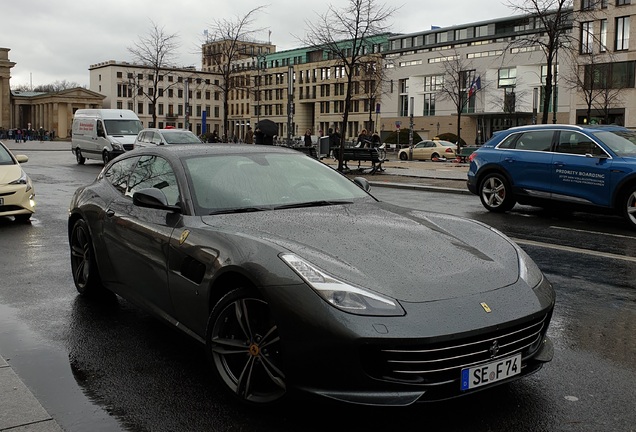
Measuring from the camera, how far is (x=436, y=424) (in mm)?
3400

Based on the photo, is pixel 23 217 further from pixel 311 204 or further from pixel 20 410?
pixel 20 410

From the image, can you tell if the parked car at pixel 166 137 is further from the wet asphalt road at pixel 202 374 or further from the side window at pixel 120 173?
the side window at pixel 120 173

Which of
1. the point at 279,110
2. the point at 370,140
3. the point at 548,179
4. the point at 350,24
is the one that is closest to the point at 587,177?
the point at 548,179

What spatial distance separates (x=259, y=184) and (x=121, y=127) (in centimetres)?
2770

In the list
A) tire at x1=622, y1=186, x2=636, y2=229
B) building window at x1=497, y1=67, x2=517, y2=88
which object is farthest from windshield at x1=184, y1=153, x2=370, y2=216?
building window at x1=497, y1=67, x2=517, y2=88

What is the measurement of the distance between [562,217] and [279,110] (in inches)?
4849

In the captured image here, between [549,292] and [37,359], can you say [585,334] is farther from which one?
[37,359]

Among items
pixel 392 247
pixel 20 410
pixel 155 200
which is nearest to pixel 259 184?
pixel 155 200

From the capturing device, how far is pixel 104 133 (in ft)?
97.7

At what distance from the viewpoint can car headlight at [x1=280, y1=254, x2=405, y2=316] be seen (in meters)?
3.16

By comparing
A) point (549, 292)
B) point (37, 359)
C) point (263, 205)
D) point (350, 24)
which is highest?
point (350, 24)

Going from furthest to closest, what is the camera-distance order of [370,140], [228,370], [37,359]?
1. [370,140]
2. [37,359]
3. [228,370]

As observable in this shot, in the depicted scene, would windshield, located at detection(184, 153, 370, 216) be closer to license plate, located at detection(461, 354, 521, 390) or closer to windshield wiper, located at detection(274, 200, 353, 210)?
windshield wiper, located at detection(274, 200, 353, 210)

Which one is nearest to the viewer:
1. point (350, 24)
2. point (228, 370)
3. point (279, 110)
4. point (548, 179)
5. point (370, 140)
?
Result: point (228, 370)
